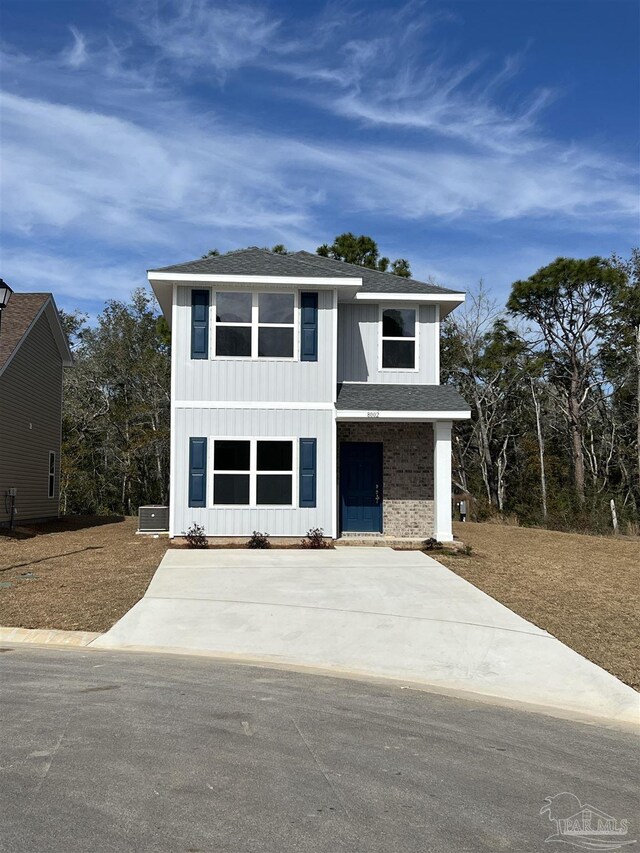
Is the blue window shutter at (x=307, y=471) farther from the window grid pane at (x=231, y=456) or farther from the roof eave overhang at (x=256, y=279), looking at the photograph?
the roof eave overhang at (x=256, y=279)

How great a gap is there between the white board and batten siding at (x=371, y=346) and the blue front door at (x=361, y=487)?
1.66 m

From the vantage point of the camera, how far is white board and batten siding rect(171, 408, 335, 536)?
16562 mm

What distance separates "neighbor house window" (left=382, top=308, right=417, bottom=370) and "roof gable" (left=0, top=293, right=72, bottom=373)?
10.2 m

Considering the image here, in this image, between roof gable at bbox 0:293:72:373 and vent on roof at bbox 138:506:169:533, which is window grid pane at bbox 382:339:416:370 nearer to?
vent on roof at bbox 138:506:169:533

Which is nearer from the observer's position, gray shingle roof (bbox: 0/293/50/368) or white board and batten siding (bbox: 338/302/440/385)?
white board and batten siding (bbox: 338/302/440/385)

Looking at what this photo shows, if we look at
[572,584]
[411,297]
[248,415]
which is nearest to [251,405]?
[248,415]

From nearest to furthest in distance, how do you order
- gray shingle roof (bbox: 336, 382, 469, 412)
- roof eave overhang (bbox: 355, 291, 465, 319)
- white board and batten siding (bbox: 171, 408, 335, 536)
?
white board and batten siding (bbox: 171, 408, 335, 536) < gray shingle roof (bbox: 336, 382, 469, 412) < roof eave overhang (bbox: 355, 291, 465, 319)

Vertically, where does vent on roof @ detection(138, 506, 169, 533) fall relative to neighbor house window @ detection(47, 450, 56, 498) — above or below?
below

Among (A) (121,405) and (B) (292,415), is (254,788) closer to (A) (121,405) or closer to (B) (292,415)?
(B) (292,415)

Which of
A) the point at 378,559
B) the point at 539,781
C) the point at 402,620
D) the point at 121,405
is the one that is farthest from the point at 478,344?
the point at 539,781

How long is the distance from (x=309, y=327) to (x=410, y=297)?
8.93ft

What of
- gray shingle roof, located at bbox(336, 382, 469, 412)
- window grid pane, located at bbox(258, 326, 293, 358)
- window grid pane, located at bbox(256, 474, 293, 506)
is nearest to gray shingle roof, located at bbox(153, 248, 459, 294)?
window grid pane, located at bbox(258, 326, 293, 358)

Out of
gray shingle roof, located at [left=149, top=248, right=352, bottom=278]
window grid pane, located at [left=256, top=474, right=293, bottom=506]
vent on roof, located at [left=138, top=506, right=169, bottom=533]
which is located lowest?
vent on roof, located at [left=138, top=506, right=169, bottom=533]

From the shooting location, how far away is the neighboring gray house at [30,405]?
21625mm
